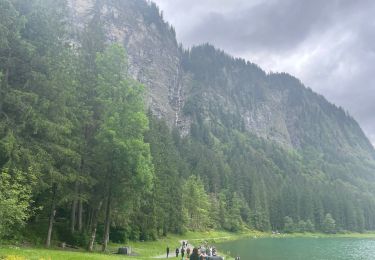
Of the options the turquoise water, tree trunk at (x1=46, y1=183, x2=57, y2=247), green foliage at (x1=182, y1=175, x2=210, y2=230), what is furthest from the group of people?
green foliage at (x1=182, y1=175, x2=210, y2=230)

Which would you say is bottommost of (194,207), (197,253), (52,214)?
(197,253)

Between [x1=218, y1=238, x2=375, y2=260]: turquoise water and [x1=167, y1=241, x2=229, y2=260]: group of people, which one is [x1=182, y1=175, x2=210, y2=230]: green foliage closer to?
[x1=218, y1=238, x2=375, y2=260]: turquoise water

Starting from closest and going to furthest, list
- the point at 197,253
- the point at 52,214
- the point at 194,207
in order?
1. the point at 197,253
2. the point at 52,214
3. the point at 194,207

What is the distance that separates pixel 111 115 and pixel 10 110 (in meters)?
9.56

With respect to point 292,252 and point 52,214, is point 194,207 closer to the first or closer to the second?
point 292,252

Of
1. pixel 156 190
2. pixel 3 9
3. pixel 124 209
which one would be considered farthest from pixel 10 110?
pixel 156 190

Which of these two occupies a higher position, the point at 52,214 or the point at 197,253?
the point at 52,214

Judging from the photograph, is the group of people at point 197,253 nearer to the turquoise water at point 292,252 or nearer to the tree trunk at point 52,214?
the tree trunk at point 52,214

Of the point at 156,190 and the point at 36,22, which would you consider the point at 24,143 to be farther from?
the point at 156,190

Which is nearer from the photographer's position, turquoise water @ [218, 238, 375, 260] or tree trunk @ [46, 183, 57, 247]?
tree trunk @ [46, 183, 57, 247]

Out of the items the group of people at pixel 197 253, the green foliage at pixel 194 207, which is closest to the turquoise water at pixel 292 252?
the group of people at pixel 197 253

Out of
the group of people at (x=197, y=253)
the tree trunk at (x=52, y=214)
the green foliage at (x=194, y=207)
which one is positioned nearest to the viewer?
the group of people at (x=197, y=253)

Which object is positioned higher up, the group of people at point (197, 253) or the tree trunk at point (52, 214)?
the tree trunk at point (52, 214)

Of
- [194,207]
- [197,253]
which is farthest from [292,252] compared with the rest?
[197,253]
